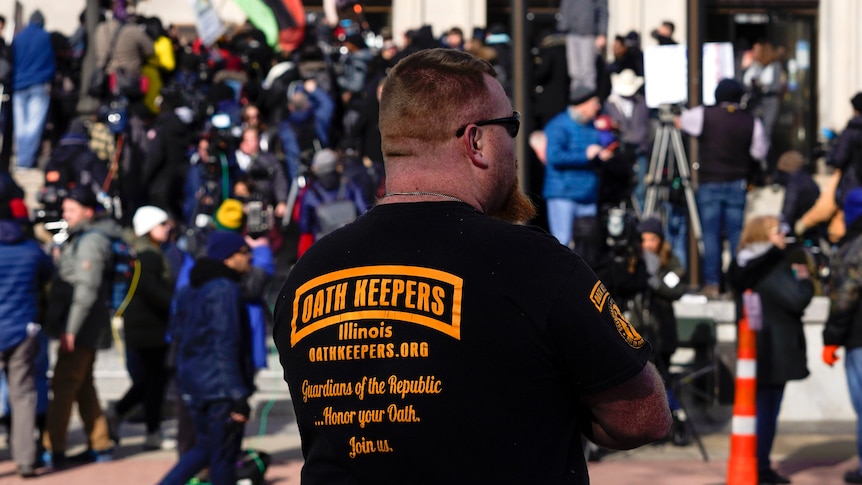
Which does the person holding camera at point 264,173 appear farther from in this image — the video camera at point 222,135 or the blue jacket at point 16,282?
the blue jacket at point 16,282

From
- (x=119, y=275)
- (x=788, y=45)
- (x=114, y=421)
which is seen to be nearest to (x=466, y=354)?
(x=119, y=275)

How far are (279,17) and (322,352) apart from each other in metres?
16.1

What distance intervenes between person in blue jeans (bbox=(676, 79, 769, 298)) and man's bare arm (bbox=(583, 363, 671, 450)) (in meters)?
10.7

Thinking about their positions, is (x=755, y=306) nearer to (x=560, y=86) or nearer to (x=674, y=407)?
(x=674, y=407)

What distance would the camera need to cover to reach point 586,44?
16016mm

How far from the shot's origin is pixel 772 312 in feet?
31.5

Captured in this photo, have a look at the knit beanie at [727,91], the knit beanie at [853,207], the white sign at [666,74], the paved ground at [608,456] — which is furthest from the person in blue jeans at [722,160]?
the knit beanie at [853,207]

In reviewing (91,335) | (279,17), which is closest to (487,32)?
(279,17)

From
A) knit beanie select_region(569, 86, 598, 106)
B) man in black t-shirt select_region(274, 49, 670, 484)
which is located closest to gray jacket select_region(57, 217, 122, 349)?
knit beanie select_region(569, 86, 598, 106)

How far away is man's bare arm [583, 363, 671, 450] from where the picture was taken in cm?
271

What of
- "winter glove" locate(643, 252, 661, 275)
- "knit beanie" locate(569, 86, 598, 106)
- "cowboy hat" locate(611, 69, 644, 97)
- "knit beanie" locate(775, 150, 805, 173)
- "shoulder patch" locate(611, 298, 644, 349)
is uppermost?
"shoulder patch" locate(611, 298, 644, 349)

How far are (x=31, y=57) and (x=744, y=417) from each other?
10952 mm

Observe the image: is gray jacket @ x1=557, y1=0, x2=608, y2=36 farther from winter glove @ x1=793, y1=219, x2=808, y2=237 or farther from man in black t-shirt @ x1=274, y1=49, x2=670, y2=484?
man in black t-shirt @ x1=274, y1=49, x2=670, y2=484

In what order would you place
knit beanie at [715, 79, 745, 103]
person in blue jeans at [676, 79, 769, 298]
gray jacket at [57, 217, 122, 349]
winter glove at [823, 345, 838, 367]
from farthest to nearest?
1. knit beanie at [715, 79, 745, 103]
2. person in blue jeans at [676, 79, 769, 298]
3. gray jacket at [57, 217, 122, 349]
4. winter glove at [823, 345, 838, 367]
